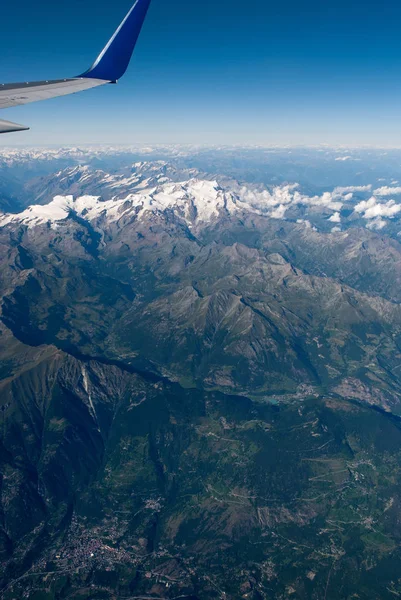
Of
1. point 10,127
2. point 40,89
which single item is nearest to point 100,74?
point 40,89

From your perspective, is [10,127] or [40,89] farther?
[40,89]

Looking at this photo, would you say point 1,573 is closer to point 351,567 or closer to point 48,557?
point 48,557

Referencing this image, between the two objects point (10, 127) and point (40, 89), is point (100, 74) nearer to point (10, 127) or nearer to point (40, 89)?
point (40, 89)

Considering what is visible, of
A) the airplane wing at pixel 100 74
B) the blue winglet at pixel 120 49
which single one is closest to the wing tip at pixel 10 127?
the airplane wing at pixel 100 74

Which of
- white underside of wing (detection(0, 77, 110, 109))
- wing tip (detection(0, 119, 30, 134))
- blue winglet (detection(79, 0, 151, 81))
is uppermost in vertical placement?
blue winglet (detection(79, 0, 151, 81))

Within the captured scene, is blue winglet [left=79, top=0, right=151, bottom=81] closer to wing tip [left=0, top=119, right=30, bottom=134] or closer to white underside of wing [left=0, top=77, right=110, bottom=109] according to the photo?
white underside of wing [left=0, top=77, right=110, bottom=109]

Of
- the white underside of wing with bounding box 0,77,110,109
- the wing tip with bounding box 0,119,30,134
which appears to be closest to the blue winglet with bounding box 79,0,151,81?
the white underside of wing with bounding box 0,77,110,109

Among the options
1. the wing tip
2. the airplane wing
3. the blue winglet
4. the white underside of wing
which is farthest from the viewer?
the white underside of wing

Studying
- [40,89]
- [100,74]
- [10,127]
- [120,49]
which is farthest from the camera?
[40,89]
